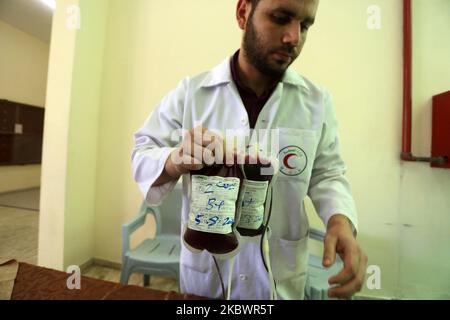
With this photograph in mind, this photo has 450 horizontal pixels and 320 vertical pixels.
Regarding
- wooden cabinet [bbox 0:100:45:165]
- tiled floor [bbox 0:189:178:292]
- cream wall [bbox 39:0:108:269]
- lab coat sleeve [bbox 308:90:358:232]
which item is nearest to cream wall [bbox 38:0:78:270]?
cream wall [bbox 39:0:108:269]

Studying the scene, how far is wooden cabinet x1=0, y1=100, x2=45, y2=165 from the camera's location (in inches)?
110

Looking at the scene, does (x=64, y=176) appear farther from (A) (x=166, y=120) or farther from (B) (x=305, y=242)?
(B) (x=305, y=242)

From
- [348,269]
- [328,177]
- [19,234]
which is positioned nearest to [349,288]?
[348,269]

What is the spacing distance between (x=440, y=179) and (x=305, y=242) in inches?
29.9

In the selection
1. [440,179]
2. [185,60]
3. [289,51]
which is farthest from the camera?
[185,60]

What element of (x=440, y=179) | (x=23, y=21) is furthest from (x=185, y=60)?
(x=23, y=21)

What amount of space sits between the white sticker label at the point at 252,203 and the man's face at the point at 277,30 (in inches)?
13.4

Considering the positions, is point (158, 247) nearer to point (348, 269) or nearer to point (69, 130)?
point (69, 130)

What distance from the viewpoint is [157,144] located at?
54 centimetres

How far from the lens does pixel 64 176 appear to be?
1.19 meters

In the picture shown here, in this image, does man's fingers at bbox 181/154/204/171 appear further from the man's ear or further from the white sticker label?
the man's ear

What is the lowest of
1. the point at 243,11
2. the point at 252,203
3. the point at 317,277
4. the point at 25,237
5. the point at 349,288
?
the point at 25,237

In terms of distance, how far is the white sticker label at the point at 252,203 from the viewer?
0.38 m

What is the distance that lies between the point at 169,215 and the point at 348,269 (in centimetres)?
109
